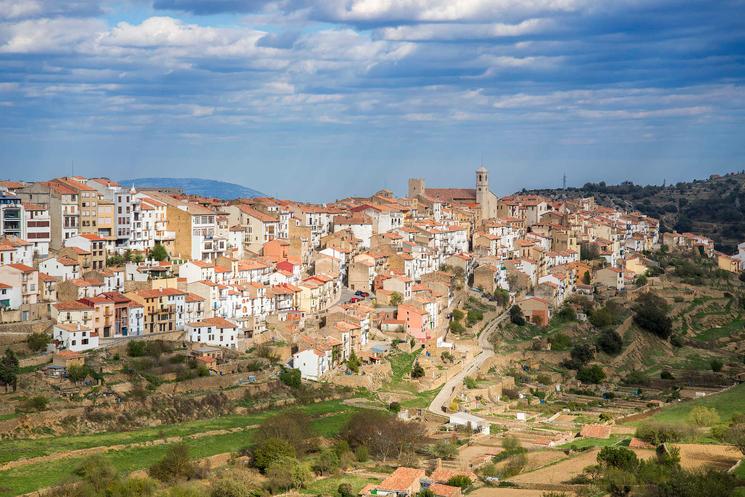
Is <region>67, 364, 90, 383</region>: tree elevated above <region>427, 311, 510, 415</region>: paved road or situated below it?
above

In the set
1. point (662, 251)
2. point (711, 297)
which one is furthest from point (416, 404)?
point (662, 251)

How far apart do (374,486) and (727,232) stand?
82.3m

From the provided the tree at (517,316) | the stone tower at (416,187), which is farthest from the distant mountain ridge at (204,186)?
the tree at (517,316)

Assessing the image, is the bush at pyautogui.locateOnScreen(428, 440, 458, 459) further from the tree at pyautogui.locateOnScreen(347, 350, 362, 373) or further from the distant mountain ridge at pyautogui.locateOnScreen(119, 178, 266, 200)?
the distant mountain ridge at pyautogui.locateOnScreen(119, 178, 266, 200)

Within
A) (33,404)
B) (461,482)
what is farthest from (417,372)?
(33,404)

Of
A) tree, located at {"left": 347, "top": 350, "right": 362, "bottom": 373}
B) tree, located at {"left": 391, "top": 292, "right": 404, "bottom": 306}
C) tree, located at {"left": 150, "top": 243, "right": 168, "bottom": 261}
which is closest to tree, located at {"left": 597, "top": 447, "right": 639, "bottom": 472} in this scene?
tree, located at {"left": 347, "top": 350, "right": 362, "bottom": 373}

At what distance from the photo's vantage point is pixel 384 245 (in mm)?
60969

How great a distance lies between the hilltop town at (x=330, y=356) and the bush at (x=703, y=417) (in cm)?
14

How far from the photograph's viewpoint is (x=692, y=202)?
123 meters

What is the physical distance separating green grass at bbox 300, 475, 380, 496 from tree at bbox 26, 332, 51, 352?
11.0 m

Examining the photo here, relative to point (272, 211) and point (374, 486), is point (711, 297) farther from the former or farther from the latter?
point (374, 486)

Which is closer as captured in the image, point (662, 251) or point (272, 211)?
point (272, 211)

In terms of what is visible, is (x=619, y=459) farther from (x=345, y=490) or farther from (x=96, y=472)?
(x=96, y=472)

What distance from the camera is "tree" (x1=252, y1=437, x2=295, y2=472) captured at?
35.7 m
